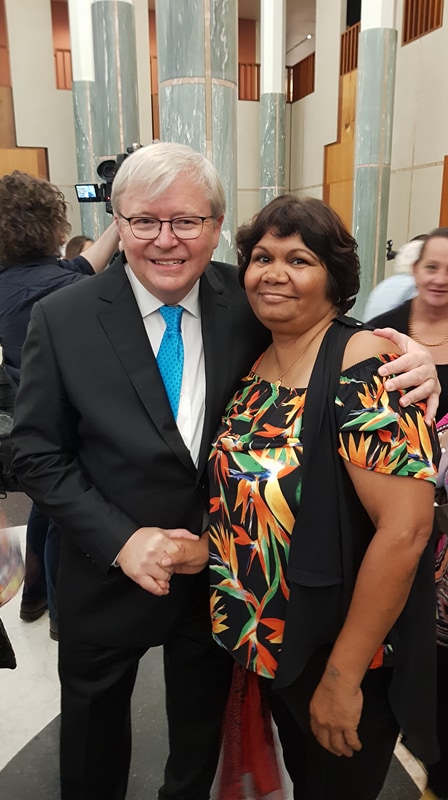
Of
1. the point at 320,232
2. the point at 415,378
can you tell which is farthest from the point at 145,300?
the point at 415,378

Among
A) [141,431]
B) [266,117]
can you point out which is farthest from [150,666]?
[266,117]

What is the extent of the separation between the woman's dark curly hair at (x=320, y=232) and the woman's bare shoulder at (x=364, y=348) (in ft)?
0.37

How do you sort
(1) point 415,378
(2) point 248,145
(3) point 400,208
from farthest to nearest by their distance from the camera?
(2) point 248,145 → (3) point 400,208 → (1) point 415,378

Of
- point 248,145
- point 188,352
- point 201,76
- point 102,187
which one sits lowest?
point 188,352

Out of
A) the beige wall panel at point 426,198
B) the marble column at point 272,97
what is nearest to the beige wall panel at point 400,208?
the beige wall panel at point 426,198

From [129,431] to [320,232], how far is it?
1.79 feet

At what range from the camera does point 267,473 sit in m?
1.12

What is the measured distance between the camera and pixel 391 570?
104cm

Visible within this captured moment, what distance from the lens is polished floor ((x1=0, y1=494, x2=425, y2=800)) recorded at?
5.71 ft

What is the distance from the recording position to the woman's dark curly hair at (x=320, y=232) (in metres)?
1.12

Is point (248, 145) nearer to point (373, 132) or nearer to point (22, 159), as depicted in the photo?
point (22, 159)

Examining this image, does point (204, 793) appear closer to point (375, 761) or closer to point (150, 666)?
point (375, 761)

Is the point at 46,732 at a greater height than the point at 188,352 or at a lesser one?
lesser

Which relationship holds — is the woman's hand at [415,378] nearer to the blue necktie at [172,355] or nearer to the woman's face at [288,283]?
the woman's face at [288,283]
